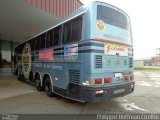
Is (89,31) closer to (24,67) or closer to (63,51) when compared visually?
(63,51)

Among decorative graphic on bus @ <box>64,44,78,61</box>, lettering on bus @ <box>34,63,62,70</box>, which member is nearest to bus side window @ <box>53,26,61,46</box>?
decorative graphic on bus @ <box>64,44,78,61</box>

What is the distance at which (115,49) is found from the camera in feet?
21.0

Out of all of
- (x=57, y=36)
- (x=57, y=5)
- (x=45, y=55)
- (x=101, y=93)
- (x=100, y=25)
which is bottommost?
(x=101, y=93)

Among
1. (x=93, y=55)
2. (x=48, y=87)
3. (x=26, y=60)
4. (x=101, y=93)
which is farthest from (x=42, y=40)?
(x=101, y=93)

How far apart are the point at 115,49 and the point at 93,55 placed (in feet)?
3.61

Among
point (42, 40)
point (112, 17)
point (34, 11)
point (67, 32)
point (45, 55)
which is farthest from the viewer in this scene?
point (34, 11)

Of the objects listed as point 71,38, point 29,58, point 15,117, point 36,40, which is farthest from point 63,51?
point 29,58

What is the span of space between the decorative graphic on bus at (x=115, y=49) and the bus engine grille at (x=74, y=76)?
3.70ft

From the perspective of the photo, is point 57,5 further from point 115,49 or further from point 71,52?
point 115,49

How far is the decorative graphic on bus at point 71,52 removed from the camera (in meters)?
6.25

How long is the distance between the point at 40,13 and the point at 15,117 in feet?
27.6

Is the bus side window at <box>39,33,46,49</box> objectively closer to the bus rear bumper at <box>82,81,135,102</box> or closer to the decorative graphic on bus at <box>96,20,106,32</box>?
the decorative graphic on bus at <box>96,20,106,32</box>

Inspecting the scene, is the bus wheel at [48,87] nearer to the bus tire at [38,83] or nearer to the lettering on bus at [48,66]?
the lettering on bus at [48,66]

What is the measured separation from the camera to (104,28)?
6078 millimetres
